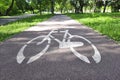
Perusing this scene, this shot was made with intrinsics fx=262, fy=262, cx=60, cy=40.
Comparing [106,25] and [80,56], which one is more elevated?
[80,56]

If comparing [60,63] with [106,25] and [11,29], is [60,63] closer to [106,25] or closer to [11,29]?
[11,29]

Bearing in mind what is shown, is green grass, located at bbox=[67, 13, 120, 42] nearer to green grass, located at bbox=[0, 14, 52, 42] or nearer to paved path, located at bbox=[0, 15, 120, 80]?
paved path, located at bbox=[0, 15, 120, 80]

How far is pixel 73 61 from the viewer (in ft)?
24.4

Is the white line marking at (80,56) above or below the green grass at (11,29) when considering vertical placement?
above

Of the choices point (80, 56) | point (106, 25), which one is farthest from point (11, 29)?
point (80, 56)

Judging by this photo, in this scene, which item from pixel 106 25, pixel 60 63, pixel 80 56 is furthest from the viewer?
pixel 106 25

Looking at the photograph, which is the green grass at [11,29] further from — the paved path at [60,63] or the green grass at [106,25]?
the green grass at [106,25]

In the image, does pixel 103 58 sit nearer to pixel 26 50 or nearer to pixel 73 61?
pixel 73 61

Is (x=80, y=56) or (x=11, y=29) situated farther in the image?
(x=11, y=29)

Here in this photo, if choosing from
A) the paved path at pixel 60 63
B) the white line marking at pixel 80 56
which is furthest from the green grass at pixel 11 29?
the white line marking at pixel 80 56

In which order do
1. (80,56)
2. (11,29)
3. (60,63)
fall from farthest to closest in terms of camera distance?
(11,29), (80,56), (60,63)

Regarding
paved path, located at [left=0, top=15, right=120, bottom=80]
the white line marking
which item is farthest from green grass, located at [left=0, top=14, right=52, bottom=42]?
the white line marking

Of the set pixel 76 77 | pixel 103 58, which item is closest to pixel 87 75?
pixel 76 77

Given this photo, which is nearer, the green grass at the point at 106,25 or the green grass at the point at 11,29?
the green grass at the point at 106,25
